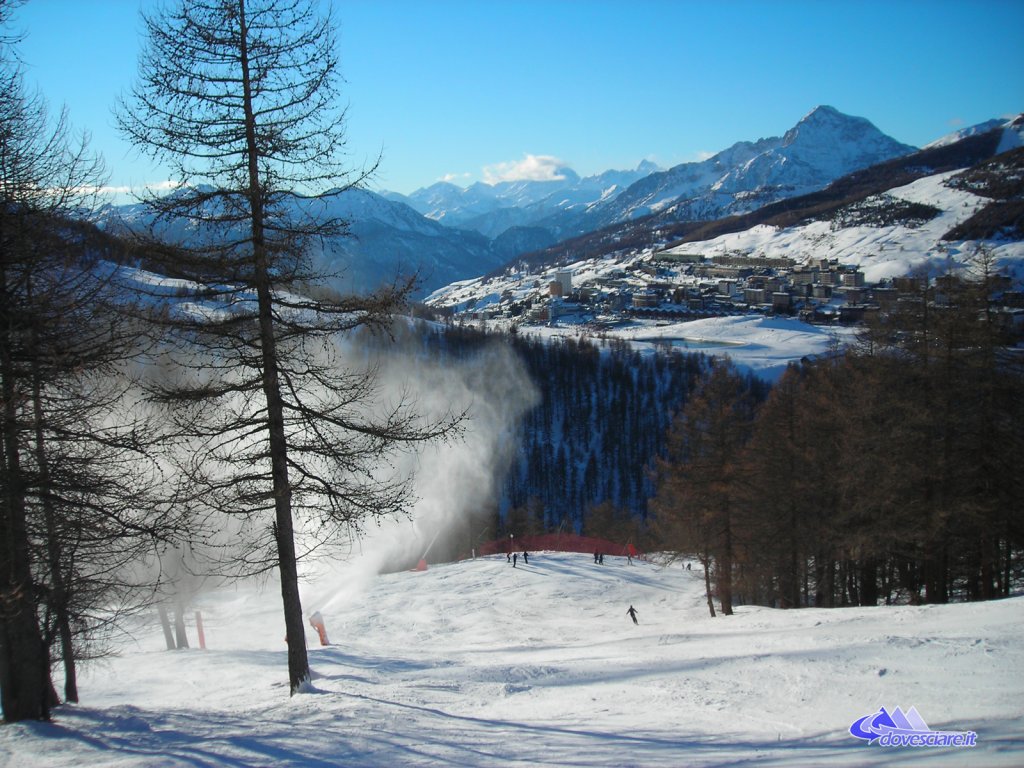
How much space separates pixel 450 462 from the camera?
92.1m

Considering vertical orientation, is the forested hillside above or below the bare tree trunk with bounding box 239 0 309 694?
below

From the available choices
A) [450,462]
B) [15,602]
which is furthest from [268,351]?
[450,462]

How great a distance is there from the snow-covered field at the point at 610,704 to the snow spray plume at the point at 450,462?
14.8 metres

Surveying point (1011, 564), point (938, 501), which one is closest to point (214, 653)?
point (938, 501)

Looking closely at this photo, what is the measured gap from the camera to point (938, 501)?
17.1 meters

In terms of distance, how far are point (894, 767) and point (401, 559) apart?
183 feet

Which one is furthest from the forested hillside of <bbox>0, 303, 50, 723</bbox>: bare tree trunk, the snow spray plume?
<bbox>0, 303, 50, 723</bbox>: bare tree trunk

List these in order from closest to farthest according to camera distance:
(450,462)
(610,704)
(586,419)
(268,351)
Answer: (610,704)
(268,351)
(450,462)
(586,419)
